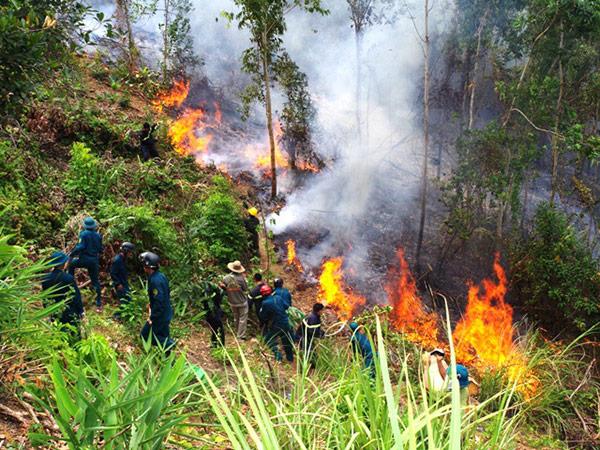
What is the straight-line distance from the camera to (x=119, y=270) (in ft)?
22.5

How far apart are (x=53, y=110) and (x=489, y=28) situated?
639 inches

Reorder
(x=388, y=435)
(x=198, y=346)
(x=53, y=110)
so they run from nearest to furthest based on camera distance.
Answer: (x=388, y=435) < (x=198, y=346) < (x=53, y=110)

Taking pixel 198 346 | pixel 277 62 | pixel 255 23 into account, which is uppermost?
pixel 255 23

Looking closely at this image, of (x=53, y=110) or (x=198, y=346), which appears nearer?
(x=198, y=346)

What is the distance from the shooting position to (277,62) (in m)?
16.2

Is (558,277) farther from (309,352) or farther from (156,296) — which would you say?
(309,352)

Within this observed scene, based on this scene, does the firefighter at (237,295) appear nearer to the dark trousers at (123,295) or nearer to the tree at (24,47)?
the dark trousers at (123,295)

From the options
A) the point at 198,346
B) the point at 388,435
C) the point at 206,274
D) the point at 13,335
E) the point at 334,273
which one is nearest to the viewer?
the point at 388,435

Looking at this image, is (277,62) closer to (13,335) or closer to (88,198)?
(88,198)

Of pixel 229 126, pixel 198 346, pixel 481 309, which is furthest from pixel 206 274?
pixel 229 126

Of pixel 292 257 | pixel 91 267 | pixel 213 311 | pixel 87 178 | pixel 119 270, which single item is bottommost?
pixel 292 257

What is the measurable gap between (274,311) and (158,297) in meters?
2.09

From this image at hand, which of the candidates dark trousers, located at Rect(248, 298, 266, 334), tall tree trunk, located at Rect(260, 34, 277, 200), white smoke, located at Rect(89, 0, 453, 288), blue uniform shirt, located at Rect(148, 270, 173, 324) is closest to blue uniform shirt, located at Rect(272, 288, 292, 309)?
dark trousers, located at Rect(248, 298, 266, 334)

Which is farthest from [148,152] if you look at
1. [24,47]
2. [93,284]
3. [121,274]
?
[24,47]
